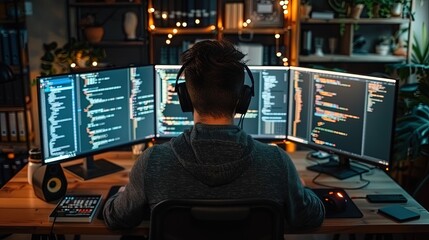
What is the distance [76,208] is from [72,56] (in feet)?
7.37

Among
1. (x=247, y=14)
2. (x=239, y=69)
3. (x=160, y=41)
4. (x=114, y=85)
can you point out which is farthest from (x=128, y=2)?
(x=239, y=69)

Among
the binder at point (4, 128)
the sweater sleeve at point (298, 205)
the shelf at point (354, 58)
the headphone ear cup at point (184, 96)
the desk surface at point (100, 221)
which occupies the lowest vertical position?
the binder at point (4, 128)

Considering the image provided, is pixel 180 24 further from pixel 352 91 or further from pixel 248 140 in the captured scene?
pixel 248 140

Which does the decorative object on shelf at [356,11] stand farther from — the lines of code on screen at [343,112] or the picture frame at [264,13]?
the lines of code on screen at [343,112]

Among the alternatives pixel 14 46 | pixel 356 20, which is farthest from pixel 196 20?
pixel 14 46

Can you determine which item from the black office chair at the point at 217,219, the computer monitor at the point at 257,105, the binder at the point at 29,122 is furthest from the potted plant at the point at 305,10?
→ the black office chair at the point at 217,219

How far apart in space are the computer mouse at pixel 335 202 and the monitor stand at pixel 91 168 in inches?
37.5

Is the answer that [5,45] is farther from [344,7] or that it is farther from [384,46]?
[384,46]

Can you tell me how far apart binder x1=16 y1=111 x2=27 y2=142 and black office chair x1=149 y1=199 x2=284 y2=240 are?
2.86 m

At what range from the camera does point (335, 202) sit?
2164 mm

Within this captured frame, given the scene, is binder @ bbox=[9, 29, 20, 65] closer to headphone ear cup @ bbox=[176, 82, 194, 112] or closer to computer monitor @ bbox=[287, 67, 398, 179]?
computer monitor @ bbox=[287, 67, 398, 179]

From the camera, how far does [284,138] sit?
2.73m

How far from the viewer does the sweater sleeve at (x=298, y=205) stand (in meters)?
1.81

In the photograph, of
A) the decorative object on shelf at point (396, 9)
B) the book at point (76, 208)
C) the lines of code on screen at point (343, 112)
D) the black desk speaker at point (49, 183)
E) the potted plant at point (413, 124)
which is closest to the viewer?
the book at point (76, 208)
